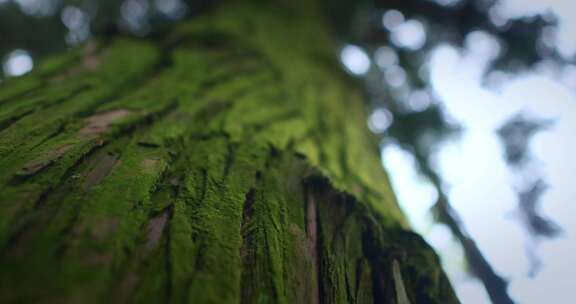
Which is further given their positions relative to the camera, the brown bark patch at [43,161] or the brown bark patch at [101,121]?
the brown bark patch at [101,121]

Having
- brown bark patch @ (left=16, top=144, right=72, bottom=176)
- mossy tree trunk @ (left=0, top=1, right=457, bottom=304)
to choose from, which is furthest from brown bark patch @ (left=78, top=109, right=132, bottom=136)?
brown bark patch @ (left=16, top=144, right=72, bottom=176)

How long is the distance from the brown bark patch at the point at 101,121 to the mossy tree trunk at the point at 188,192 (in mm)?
10

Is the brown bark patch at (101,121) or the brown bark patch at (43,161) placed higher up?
the brown bark patch at (101,121)

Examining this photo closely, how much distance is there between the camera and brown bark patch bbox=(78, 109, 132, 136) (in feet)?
4.99

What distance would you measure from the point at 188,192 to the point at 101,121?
587mm

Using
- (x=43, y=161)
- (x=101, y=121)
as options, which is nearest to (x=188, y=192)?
(x=43, y=161)

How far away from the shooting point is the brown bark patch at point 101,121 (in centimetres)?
152

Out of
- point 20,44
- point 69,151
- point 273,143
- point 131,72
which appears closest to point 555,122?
point 273,143

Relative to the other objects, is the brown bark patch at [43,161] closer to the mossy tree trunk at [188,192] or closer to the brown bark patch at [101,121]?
the mossy tree trunk at [188,192]

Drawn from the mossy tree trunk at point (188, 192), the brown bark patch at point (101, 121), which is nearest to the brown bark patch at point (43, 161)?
the mossy tree trunk at point (188, 192)

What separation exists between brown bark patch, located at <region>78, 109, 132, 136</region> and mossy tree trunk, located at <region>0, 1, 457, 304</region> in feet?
0.03

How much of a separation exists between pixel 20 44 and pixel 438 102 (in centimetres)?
555

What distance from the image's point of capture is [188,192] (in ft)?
4.41

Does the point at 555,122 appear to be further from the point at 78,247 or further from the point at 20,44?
the point at 20,44
